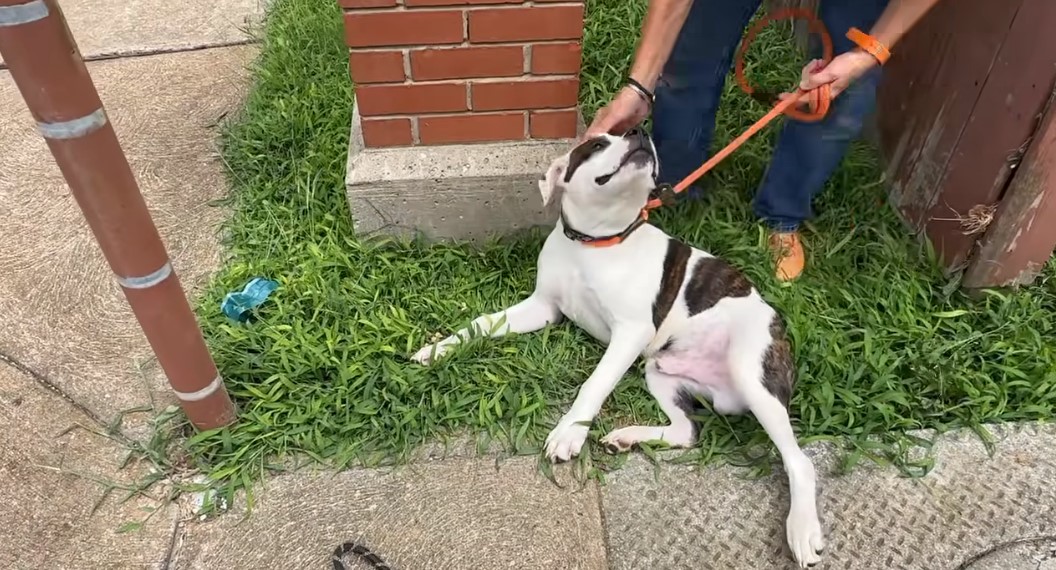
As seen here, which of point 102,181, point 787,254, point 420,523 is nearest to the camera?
point 102,181

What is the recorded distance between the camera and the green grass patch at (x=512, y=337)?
2369 mm

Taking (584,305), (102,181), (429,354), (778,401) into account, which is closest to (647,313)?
(584,305)

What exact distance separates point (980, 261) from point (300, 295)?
2399mm

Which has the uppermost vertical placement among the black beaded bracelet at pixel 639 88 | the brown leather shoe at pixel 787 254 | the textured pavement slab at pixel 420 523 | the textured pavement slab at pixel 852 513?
the black beaded bracelet at pixel 639 88

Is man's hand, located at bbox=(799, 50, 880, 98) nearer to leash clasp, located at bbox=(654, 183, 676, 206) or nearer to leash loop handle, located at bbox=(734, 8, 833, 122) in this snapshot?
leash loop handle, located at bbox=(734, 8, 833, 122)

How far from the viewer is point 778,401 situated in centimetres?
222

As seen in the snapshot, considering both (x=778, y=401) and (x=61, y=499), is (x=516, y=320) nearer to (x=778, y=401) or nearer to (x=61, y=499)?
(x=778, y=401)

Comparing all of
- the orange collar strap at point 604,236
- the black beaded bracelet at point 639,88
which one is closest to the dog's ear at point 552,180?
the orange collar strap at point 604,236

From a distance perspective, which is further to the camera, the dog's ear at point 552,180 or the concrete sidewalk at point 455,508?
the dog's ear at point 552,180

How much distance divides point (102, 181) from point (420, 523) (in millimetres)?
1184

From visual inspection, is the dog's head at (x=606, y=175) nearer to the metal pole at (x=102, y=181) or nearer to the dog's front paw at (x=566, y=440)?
the dog's front paw at (x=566, y=440)

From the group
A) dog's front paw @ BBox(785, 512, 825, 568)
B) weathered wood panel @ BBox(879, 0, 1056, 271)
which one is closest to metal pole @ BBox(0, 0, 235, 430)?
dog's front paw @ BBox(785, 512, 825, 568)

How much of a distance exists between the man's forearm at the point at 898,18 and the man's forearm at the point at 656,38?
1.83 feet

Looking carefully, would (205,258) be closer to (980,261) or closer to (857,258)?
(857,258)
